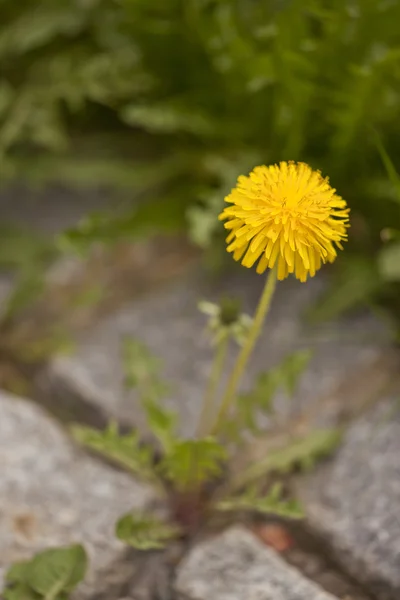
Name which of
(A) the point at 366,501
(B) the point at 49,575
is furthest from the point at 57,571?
(A) the point at 366,501

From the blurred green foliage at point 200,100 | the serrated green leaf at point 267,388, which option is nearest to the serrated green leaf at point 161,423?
the serrated green leaf at point 267,388

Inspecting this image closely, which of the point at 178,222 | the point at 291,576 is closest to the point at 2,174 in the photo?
the point at 178,222

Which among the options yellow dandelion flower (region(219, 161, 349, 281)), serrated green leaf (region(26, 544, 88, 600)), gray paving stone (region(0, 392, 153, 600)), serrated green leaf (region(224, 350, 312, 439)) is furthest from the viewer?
serrated green leaf (region(224, 350, 312, 439))

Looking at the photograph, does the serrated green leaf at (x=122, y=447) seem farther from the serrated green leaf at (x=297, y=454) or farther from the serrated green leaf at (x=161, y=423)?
the serrated green leaf at (x=297, y=454)

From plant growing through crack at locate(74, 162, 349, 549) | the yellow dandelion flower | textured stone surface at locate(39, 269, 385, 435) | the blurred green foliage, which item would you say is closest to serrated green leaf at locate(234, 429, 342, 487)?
plant growing through crack at locate(74, 162, 349, 549)

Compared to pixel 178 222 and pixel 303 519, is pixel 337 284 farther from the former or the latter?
pixel 303 519

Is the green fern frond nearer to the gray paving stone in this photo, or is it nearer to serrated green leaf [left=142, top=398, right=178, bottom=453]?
the gray paving stone

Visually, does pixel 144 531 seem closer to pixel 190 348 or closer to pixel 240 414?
pixel 240 414
